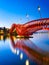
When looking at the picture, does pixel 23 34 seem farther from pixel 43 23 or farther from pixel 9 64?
pixel 9 64

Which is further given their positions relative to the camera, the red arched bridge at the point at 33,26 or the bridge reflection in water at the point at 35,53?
the red arched bridge at the point at 33,26

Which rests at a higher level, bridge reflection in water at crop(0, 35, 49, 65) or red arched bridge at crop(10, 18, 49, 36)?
red arched bridge at crop(10, 18, 49, 36)

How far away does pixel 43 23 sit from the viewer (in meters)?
23.6

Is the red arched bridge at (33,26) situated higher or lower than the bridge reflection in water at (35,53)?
higher

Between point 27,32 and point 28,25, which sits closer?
point 28,25

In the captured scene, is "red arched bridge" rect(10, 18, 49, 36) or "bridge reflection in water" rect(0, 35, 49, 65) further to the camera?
"red arched bridge" rect(10, 18, 49, 36)

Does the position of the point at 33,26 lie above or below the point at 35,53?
above

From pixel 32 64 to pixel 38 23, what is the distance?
18947mm

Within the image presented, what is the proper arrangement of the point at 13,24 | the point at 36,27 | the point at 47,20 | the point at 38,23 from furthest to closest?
the point at 13,24, the point at 36,27, the point at 38,23, the point at 47,20

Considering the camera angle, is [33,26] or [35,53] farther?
[33,26]

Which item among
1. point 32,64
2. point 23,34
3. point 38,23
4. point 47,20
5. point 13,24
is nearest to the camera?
point 32,64

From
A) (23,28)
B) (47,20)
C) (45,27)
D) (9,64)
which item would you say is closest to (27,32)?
(23,28)

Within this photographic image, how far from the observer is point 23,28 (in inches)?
1120

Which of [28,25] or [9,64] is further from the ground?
[28,25]
